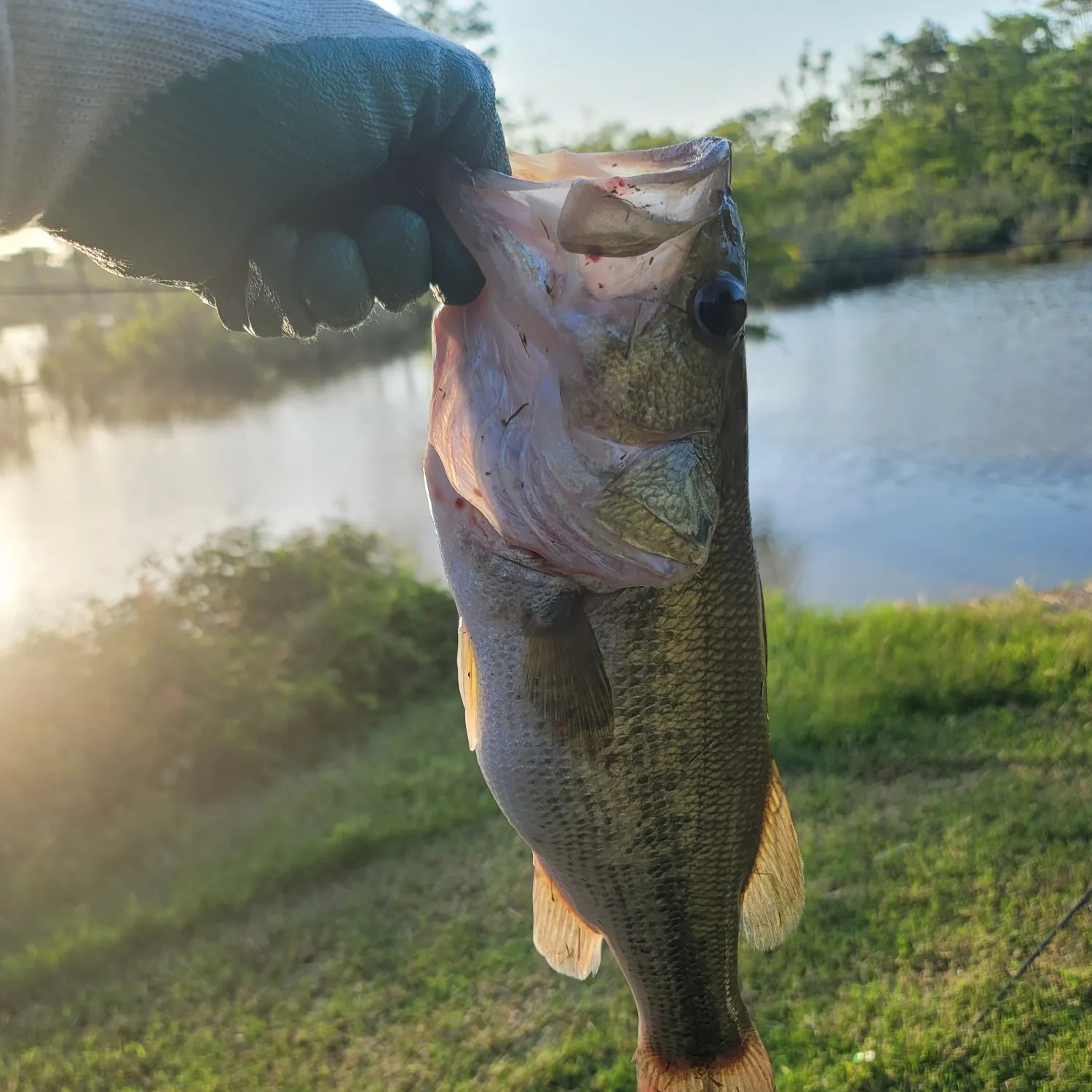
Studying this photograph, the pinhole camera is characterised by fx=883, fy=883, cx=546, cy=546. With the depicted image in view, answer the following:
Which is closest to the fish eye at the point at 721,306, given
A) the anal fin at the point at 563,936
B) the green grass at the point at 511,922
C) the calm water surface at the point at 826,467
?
the anal fin at the point at 563,936

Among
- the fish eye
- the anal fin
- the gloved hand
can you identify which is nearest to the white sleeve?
the gloved hand

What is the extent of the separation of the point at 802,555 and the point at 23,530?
31.4 ft

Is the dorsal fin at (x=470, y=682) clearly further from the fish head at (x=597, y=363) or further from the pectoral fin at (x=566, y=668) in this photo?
the fish head at (x=597, y=363)

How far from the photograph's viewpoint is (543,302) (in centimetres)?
125

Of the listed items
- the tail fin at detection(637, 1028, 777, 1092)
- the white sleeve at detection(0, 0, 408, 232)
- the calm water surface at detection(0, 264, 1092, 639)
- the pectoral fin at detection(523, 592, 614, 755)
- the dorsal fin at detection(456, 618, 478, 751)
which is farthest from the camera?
the calm water surface at detection(0, 264, 1092, 639)

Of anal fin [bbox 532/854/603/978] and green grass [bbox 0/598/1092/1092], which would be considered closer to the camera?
anal fin [bbox 532/854/603/978]

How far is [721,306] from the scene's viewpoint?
1.25 metres

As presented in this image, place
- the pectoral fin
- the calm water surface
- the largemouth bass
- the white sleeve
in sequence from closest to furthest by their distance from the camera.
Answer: the white sleeve < the largemouth bass < the pectoral fin < the calm water surface

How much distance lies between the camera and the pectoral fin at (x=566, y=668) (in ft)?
4.65

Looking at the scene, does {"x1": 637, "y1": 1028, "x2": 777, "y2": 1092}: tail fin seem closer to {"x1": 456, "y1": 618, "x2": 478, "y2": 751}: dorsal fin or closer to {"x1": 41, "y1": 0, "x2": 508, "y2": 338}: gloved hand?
{"x1": 456, "y1": 618, "x2": 478, "y2": 751}: dorsal fin

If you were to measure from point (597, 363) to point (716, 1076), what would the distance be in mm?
1390

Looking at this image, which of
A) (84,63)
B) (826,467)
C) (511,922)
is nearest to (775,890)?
(84,63)

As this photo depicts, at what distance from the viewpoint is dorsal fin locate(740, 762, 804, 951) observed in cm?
171

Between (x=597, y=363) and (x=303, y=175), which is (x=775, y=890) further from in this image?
(x=303, y=175)
